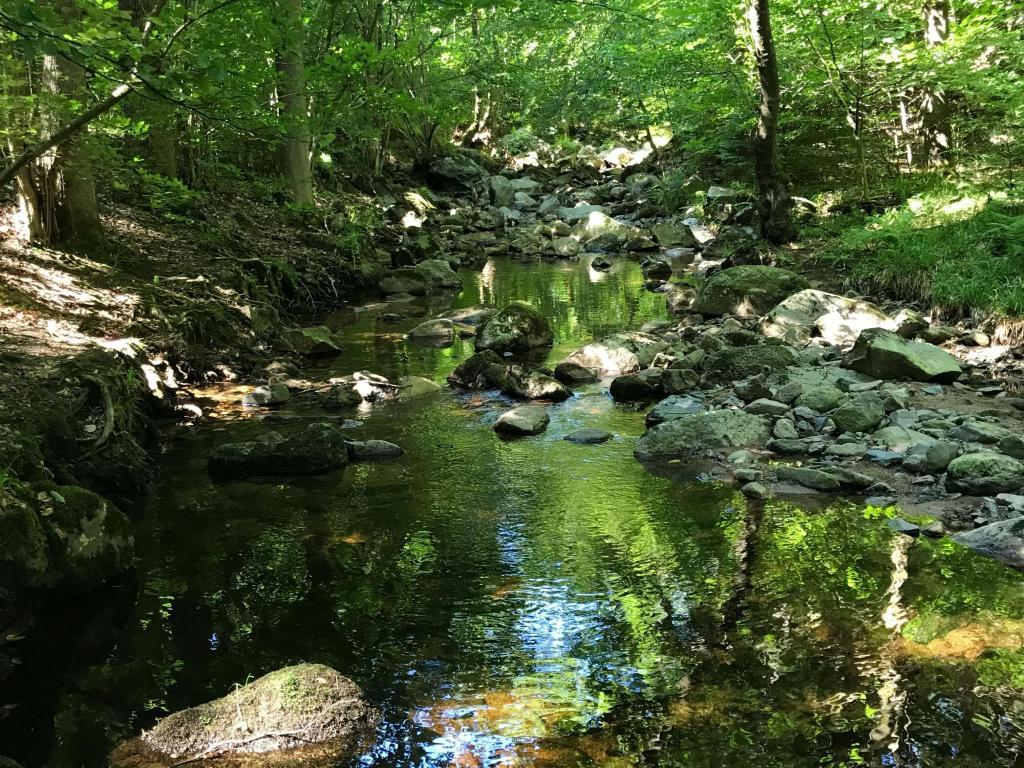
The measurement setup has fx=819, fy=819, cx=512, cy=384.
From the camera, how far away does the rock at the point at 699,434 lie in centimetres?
686

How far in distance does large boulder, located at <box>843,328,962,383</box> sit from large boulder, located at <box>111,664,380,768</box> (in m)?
6.44

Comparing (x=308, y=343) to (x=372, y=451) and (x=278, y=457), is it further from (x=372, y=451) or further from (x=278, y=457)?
(x=278, y=457)

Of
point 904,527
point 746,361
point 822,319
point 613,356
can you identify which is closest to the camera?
point 904,527

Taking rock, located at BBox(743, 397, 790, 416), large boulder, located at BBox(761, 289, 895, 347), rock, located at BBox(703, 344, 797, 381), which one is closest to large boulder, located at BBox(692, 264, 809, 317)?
large boulder, located at BBox(761, 289, 895, 347)

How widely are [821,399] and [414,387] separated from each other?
166 inches

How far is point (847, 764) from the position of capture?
10.4 feet

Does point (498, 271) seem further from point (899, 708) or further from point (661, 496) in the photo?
point (899, 708)

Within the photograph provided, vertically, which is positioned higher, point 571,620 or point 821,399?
point 821,399

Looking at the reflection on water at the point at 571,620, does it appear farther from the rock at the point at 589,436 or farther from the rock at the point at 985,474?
the rock at the point at 985,474

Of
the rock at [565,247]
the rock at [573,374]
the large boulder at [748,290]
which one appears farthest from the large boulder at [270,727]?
the rock at [565,247]

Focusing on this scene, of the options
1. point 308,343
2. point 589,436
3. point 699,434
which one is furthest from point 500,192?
point 699,434

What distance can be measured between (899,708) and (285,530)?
389 centimetres

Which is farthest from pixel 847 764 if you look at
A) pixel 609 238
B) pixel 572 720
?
pixel 609 238

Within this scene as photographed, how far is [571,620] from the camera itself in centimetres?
438
